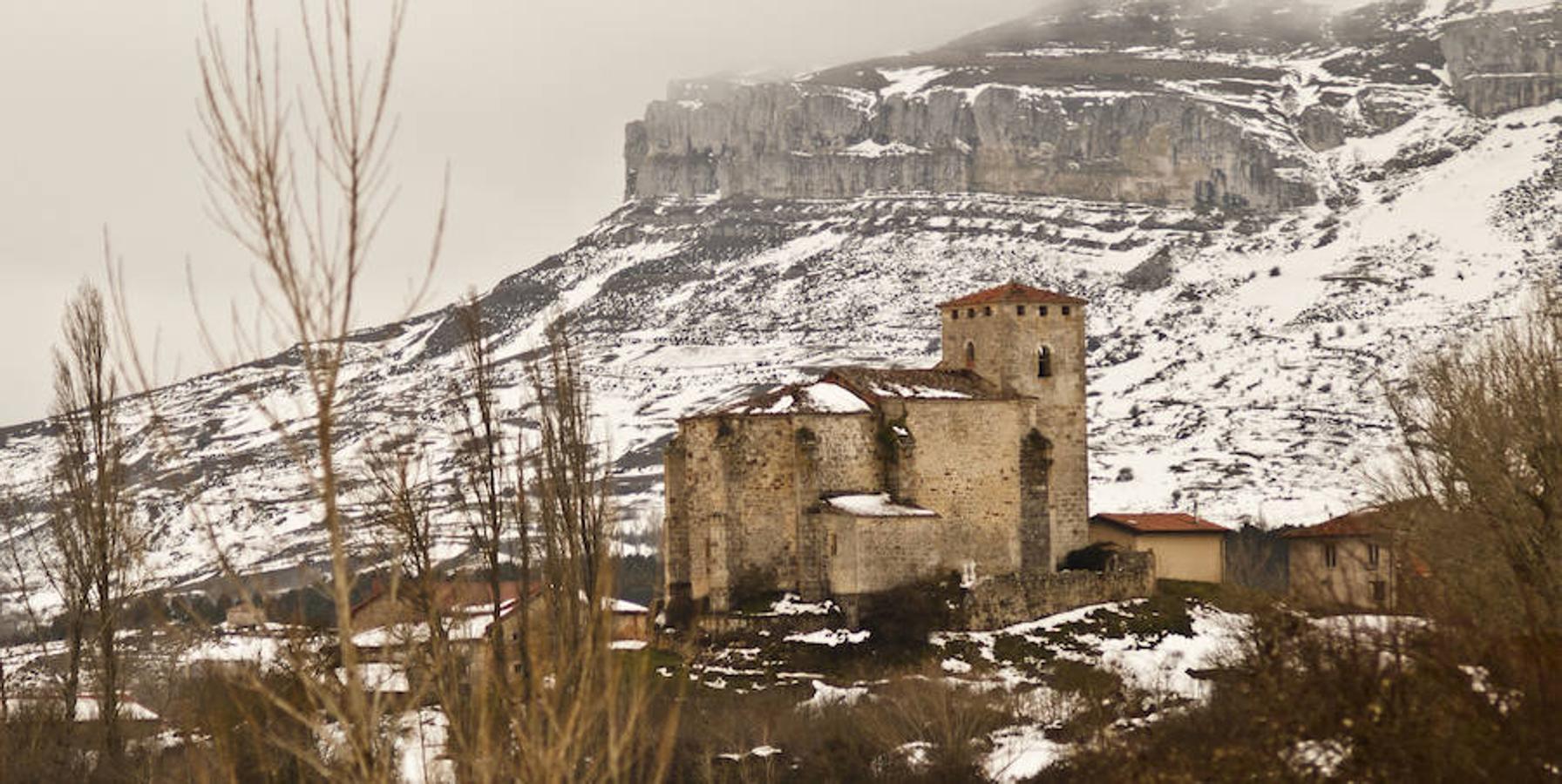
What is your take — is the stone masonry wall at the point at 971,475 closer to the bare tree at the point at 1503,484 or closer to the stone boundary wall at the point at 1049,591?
the stone boundary wall at the point at 1049,591

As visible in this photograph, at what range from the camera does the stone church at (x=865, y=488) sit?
63.4 m

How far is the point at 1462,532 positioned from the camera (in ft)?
153

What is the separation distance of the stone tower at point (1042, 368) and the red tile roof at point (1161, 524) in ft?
19.2

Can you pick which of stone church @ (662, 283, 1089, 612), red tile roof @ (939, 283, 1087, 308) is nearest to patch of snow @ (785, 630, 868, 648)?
stone church @ (662, 283, 1089, 612)

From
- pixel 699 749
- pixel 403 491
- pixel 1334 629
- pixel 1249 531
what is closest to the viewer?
pixel 403 491

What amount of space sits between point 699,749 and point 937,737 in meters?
5.58

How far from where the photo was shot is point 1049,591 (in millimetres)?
64250

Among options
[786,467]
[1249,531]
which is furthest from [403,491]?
[1249,531]

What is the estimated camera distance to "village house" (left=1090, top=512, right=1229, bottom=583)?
245 ft

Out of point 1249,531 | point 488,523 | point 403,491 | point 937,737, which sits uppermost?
point 403,491

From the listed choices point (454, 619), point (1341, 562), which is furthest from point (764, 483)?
point (454, 619)

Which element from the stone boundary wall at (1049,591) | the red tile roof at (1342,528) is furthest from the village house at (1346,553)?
the stone boundary wall at (1049,591)

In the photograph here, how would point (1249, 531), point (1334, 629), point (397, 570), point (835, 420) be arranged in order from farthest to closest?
1. point (1249, 531)
2. point (835, 420)
3. point (1334, 629)
4. point (397, 570)

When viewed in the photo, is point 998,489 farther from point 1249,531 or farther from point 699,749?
point 1249,531
